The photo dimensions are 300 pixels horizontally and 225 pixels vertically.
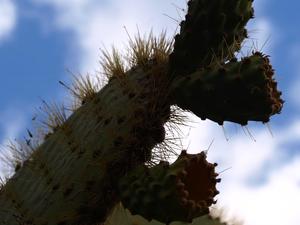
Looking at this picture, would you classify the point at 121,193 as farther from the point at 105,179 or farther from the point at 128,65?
the point at 128,65

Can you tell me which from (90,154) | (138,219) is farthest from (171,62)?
(138,219)

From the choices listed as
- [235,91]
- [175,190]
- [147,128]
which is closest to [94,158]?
[147,128]

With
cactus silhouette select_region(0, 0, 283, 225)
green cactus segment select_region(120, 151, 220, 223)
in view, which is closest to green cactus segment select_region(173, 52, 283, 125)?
cactus silhouette select_region(0, 0, 283, 225)

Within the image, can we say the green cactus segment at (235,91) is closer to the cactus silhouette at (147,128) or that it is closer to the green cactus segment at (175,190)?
the cactus silhouette at (147,128)

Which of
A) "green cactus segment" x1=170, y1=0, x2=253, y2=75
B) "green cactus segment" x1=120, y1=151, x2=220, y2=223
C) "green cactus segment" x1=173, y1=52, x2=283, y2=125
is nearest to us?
"green cactus segment" x1=120, y1=151, x2=220, y2=223

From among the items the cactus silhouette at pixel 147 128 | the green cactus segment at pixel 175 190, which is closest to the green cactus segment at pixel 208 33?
the cactus silhouette at pixel 147 128

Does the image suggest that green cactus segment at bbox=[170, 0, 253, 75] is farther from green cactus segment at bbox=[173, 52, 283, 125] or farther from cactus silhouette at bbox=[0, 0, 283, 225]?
green cactus segment at bbox=[173, 52, 283, 125]

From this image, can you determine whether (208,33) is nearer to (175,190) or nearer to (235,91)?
(235,91)
